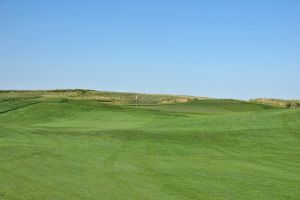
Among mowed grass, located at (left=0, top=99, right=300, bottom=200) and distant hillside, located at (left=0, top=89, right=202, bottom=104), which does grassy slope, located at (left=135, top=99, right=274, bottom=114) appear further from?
mowed grass, located at (left=0, top=99, right=300, bottom=200)

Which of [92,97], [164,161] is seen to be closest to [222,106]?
[92,97]

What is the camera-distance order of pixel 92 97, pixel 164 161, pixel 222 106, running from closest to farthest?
pixel 164 161 < pixel 222 106 < pixel 92 97

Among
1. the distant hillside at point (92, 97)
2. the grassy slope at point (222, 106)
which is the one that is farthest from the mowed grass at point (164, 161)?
the distant hillside at point (92, 97)

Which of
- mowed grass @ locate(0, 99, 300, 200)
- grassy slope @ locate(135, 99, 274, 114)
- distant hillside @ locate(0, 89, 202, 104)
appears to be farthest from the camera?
distant hillside @ locate(0, 89, 202, 104)

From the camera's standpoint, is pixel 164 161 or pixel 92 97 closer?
pixel 164 161

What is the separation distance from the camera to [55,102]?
159ft

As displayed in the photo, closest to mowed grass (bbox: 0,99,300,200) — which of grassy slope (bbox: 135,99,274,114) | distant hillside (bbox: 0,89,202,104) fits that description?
grassy slope (bbox: 135,99,274,114)

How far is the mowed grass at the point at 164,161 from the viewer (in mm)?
10781

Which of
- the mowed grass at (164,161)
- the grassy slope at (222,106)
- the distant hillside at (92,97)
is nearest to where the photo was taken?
the mowed grass at (164,161)

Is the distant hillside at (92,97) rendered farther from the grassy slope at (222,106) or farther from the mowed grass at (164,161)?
the mowed grass at (164,161)

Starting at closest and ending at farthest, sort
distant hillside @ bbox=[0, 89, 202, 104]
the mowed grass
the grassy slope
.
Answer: the mowed grass, the grassy slope, distant hillside @ bbox=[0, 89, 202, 104]

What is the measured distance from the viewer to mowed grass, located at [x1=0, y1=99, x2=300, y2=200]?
424 inches

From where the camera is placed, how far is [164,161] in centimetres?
1591

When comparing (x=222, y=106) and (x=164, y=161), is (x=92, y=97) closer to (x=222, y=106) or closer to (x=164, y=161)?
(x=222, y=106)
